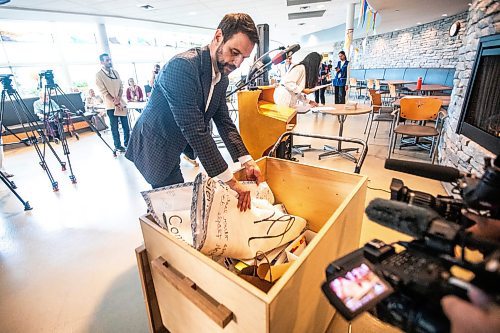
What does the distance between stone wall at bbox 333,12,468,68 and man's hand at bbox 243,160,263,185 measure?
792 centimetres

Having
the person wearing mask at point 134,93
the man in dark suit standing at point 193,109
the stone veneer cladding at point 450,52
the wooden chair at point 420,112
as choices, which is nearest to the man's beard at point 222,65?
the man in dark suit standing at point 193,109

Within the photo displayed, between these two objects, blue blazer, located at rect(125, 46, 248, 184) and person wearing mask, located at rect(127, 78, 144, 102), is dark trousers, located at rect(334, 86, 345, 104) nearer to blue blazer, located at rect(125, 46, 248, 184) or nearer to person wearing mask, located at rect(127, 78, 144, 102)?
person wearing mask, located at rect(127, 78, 144, 102)

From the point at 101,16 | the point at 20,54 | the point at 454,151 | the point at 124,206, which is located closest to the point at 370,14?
the point at 454,151

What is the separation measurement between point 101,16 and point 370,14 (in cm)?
709

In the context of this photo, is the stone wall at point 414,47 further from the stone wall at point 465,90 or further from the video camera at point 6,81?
the video camera at point 6,81

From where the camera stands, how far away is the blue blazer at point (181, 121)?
3.38ft

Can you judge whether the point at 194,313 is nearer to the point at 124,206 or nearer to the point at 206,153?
the point at 206,153

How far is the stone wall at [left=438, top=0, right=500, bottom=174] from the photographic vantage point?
79.2 inches

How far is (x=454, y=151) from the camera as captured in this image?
2572 mm

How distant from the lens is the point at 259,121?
2.70 m

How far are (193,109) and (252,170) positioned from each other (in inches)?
18.6

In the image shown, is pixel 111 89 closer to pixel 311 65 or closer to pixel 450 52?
pixel 311 65

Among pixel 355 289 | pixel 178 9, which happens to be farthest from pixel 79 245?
pixel 178 9

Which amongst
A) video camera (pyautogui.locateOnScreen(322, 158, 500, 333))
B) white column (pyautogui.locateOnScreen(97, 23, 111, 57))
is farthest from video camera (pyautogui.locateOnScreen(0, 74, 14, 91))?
white column (pyautogui.locateOnScreen(97, 23, 111, 57))
